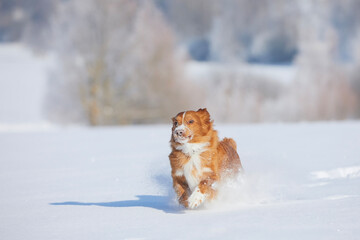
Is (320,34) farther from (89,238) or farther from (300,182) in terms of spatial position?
(89,238)

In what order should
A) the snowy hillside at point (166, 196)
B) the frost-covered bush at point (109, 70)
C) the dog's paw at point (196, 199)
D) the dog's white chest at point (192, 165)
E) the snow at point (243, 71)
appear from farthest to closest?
the snow at point (243, 71)
the frost-covered bush at point (109, 70)
the dog's white chest at point (192, 165)
the dog's paw at point (196, 199)
the snowy hillside at point (166, 196)

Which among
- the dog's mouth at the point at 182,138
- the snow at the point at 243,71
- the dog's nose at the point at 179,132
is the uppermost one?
the snow at the point at 243,71

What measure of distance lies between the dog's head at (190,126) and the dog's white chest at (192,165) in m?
0.08

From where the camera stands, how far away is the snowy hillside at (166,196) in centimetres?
398

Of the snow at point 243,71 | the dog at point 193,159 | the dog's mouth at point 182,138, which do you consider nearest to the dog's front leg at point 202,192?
the dog at point 193,159

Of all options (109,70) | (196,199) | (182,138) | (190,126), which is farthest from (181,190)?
(109,70)

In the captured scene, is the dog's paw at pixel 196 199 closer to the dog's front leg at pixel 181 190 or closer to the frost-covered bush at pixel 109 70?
the dog's front leg at pixel 181 190

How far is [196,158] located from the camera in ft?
15.9

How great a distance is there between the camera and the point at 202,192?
4738 millimetres

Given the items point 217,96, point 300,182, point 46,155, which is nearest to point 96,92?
point 217,96

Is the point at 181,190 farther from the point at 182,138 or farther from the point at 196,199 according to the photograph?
the point at 182,138

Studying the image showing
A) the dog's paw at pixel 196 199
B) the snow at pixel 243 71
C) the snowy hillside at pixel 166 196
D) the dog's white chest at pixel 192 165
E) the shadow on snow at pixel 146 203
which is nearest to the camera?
the snowy hillside at pixel 166 196

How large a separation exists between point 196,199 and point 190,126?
28.7 inches

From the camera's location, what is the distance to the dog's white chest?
4844mm
